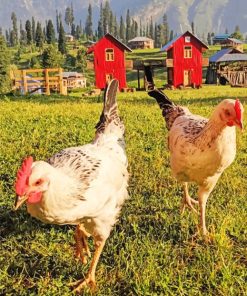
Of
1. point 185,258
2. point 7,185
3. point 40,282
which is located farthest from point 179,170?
point 7,185

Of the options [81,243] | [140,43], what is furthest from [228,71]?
[140,43]

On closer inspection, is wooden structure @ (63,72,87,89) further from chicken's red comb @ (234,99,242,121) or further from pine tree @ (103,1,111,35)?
pine tree @ (103,1,111,35)

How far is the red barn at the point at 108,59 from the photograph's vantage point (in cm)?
3475

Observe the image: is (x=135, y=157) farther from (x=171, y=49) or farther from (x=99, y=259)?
(x=171, y=49)

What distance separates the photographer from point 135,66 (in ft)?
103

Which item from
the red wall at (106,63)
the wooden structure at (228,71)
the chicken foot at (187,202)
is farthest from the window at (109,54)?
the chicken foot at (187,202)

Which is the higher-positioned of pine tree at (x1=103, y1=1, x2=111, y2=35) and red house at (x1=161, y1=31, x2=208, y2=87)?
pine tree at (x1=103, y1=1, x2=111, y2=35)

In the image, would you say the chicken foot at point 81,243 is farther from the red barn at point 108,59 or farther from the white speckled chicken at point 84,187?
the red barn at point 108,59

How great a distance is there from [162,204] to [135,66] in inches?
1069

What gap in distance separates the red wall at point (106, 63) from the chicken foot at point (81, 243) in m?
31.2

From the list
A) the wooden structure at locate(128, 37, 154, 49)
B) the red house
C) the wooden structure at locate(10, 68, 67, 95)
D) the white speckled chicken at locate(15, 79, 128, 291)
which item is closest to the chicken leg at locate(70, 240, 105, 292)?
the white speckled chicken at locate(15, 79, 128, 291)

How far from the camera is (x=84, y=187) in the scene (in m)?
3.36

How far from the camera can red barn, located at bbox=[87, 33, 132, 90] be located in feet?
114

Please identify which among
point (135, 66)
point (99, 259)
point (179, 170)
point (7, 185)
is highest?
point (135, 66)
